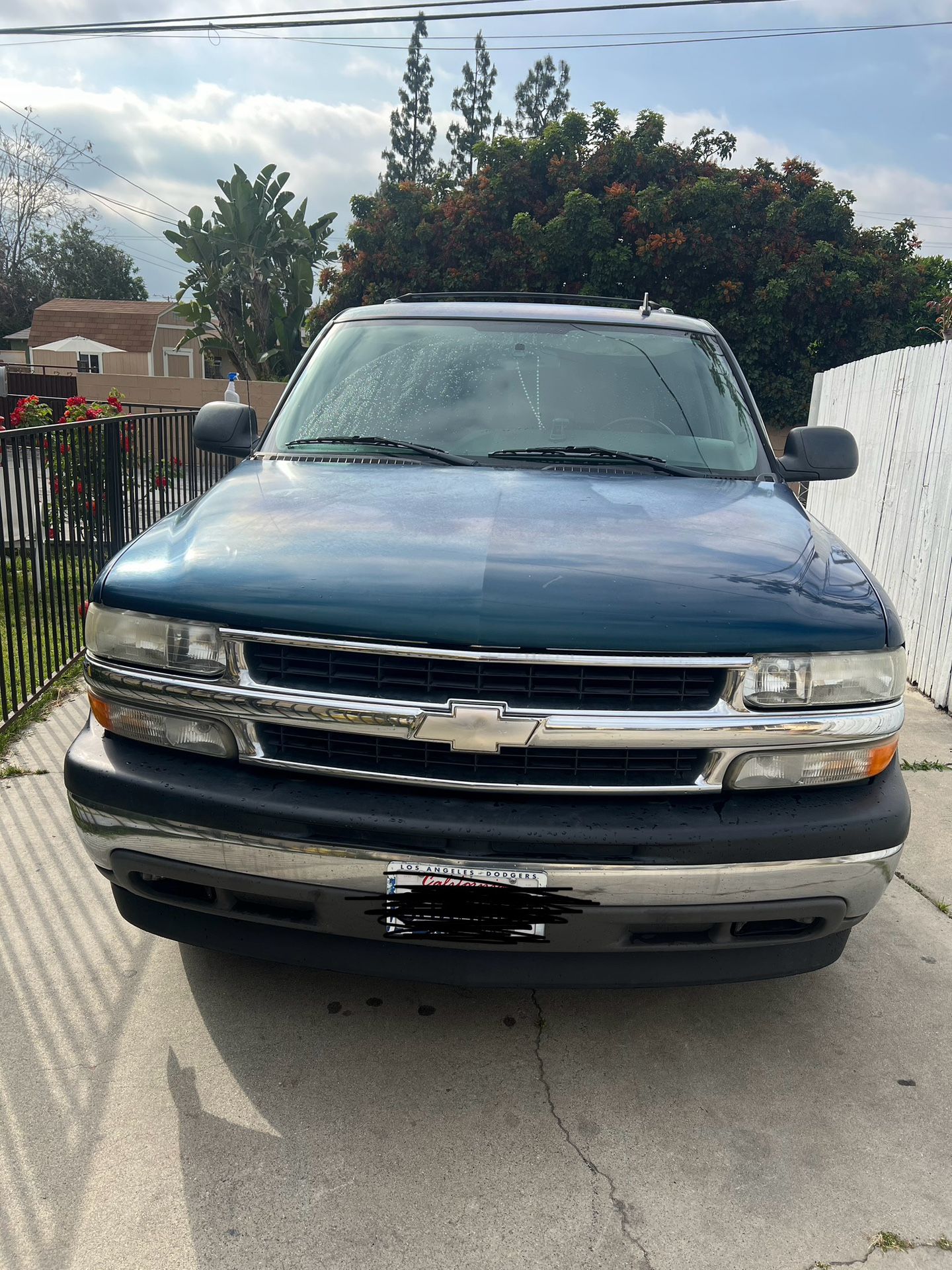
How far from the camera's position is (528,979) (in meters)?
2.34

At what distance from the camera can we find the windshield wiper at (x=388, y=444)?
331 cm

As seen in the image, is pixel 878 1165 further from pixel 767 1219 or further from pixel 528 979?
pixel 528 979

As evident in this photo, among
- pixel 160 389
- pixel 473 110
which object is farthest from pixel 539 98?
pixel 160 389

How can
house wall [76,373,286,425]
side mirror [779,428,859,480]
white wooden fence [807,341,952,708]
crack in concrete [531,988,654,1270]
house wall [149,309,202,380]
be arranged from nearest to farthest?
crack in concrete [531,988,654,1270]
side mirror [779,428,859,480]
white wooden fence [807,341,952,708]
house wall [76,373,286,425]
house wall [149,309,202,380]

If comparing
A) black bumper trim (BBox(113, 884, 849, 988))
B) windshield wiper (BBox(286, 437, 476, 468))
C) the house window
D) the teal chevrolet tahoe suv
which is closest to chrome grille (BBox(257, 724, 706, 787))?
the teal chevrolet tahoe suv

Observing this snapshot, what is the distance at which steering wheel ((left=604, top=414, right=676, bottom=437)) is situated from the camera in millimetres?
3582

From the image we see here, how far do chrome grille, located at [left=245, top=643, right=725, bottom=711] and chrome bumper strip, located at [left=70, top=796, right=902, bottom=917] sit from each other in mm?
344

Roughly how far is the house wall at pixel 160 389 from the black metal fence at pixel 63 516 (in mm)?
18809

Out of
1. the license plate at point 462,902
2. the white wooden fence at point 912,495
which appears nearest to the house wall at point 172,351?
the white wooden fence at point 912,495

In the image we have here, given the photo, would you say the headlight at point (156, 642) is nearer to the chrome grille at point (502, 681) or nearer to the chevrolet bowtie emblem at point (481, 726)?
the chrome grille at point (502, 681)

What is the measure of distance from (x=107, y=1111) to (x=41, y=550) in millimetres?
3932

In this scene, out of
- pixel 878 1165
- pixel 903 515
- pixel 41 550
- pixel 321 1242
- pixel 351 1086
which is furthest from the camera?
pixel 903 515

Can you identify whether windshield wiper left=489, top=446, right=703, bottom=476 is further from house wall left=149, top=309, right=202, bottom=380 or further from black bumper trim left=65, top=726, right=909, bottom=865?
house wall left=149, top=309, right=202, bottom=380

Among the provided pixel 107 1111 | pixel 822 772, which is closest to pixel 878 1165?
pixel 822 772
